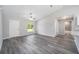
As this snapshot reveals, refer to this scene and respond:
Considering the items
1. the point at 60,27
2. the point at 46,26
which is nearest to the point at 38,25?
the point at 46,26

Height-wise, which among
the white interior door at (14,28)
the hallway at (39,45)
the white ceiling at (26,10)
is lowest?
the hallway at (39,45)

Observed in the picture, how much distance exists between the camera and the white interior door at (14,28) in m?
1.84

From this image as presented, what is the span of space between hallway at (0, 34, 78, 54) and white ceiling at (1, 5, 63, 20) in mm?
409

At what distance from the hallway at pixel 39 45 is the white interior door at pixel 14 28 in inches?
3.7

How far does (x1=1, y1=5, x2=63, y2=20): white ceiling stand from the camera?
183 centimetres

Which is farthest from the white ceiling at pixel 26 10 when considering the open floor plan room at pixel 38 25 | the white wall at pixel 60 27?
the white wall at pixel 60 27

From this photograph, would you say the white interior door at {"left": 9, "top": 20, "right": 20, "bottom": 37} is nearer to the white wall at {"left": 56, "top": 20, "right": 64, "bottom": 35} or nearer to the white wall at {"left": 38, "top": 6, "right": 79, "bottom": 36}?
the white wall at {"left": 38, "top": 6, "right": 79, "bottom": 36}

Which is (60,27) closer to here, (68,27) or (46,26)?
(68,27)

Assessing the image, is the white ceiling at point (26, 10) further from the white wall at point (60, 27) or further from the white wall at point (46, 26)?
the white wall at point (60, 27)

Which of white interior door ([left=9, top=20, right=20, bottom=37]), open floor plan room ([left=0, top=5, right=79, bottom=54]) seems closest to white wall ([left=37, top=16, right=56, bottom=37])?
open floor plan room ([left=0, top=5, right=79, bottom=54])

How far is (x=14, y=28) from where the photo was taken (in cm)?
186

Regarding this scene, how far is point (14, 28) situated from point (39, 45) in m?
0.57

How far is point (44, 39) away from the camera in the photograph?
1912 millimetres
